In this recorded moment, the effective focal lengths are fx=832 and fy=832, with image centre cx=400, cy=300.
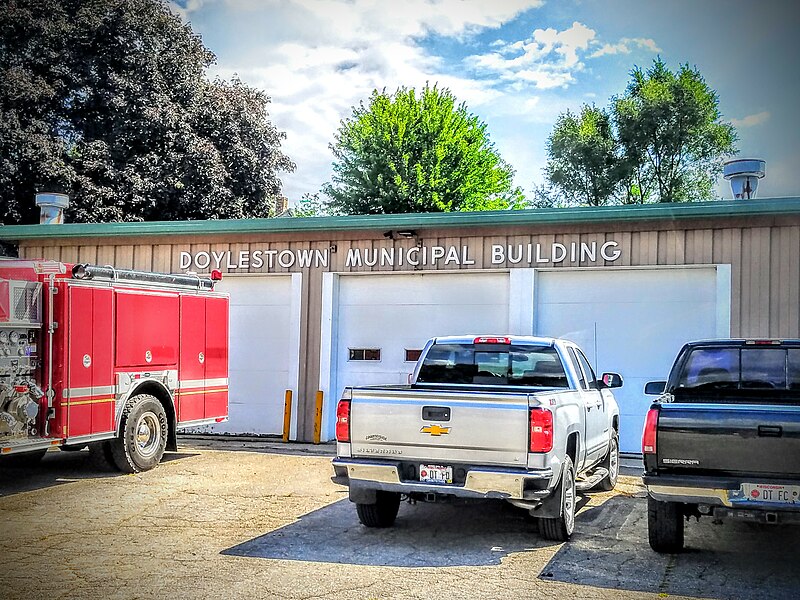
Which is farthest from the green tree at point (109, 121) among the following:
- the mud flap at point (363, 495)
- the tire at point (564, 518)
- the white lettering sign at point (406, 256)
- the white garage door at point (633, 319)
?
the tire at point (564, 518)

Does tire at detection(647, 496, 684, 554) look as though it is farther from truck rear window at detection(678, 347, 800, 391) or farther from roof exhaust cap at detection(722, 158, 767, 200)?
roof exhaust cap at detection(722, 158, 767, 200)

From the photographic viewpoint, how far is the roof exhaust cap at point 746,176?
14.8 m

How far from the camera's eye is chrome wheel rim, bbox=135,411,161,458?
36.4 ft

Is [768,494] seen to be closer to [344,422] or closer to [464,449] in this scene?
[464,449]

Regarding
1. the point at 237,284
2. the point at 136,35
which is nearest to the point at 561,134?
the point at 136,35

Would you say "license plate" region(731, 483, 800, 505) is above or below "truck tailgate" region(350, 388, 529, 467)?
below

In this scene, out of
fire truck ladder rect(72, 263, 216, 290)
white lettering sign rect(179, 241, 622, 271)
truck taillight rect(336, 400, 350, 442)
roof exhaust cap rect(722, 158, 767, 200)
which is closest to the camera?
truck taillight rect(336, 400, 350, 442)

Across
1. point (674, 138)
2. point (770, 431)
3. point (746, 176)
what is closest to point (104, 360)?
point (770, 431)

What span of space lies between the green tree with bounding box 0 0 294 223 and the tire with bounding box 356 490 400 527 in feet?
78.1

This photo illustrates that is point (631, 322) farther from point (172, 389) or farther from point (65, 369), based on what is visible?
point (65, 369)

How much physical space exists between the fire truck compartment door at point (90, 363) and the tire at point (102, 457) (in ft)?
1.47

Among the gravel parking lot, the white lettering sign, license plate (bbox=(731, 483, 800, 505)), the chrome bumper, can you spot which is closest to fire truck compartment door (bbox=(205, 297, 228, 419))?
the gravel parking lot

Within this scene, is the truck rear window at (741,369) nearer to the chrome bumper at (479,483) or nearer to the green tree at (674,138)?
the chrome bumper at (479,483)

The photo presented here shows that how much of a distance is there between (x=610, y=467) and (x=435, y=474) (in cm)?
391
